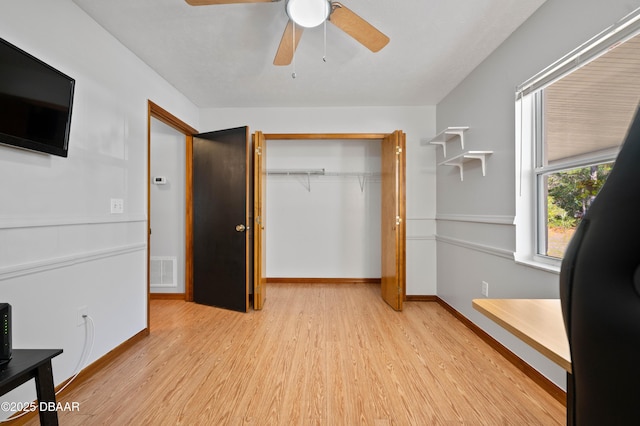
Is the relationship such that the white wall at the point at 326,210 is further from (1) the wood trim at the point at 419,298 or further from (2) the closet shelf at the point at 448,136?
(2) the closet shelf at the point at 448,136

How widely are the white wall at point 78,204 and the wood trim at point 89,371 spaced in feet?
0.14

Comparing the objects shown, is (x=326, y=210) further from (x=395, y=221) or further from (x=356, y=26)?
(x=356, y=26)

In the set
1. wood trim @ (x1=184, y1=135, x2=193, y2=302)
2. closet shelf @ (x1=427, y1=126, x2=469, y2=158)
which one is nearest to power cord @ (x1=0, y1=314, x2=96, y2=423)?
wood trim @ (x1=184, y1=135, x2=193, y2=302)

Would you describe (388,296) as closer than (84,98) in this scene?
No

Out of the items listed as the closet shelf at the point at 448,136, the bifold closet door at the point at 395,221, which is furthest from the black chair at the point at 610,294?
the bifold closet door at the point at 395,221

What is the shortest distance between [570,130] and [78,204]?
3122mm

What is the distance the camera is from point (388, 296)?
344 centimetres

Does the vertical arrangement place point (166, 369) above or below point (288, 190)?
below

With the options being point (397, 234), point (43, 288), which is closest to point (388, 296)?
point (397, 234)

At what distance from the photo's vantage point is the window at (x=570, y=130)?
149 cm

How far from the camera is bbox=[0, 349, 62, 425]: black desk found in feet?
3.62

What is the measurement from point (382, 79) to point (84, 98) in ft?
8.05

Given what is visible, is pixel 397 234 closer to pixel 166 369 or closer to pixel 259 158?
pixel 259 158

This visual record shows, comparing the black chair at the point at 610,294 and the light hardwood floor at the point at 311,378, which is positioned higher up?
the black chair at the point at 610,294
